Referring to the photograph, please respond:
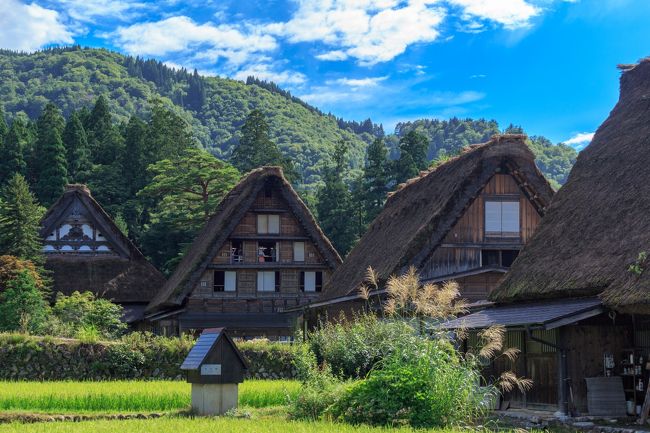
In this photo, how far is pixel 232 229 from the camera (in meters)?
41.0

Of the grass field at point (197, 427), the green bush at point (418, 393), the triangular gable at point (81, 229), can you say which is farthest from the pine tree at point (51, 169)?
the green bush at point (418, 393)

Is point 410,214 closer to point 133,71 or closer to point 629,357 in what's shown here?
point 629,357

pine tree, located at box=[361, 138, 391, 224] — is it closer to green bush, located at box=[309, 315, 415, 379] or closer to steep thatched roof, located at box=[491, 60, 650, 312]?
steep thatched roof, located at box=[491, 60, 650, 312]

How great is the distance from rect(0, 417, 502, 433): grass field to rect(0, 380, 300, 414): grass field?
3494 mm

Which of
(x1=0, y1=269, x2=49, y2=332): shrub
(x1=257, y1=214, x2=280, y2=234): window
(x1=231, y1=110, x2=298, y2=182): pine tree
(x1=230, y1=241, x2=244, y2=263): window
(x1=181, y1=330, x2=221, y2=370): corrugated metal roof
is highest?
(x1=231, y1=110, x2=298, y2=182): pine tree

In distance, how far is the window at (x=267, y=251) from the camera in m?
42.5

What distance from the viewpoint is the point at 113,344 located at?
27375 mm

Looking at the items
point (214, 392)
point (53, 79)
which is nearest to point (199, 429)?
point (214, 392)

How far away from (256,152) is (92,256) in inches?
961

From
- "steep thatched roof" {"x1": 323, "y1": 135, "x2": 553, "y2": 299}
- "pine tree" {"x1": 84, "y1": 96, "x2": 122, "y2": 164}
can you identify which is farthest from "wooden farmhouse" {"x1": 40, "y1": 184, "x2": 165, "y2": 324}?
"pine tree" {"x1": 84, "y1": 96, "x2": 122, "y2": 164}

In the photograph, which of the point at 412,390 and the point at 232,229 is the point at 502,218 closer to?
the point at 232,229

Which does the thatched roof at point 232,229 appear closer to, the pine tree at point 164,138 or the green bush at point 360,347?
the green bush at point 360,347

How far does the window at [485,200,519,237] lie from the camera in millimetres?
29438

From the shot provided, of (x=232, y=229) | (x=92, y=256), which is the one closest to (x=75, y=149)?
(x=92, y=256)
